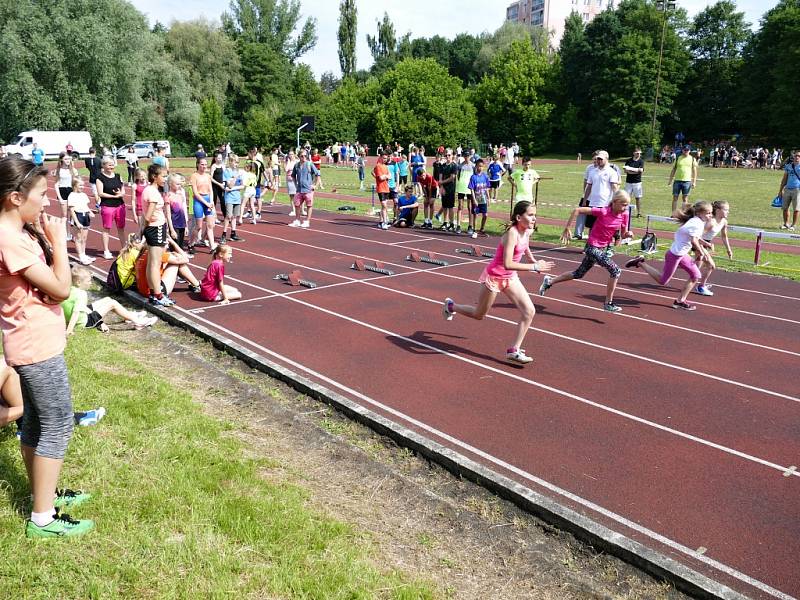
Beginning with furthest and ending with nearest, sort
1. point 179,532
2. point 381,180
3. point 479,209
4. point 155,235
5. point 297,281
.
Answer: point 381,180 → point 479,209 → point 297,281 → point 155,235 → point 179,532

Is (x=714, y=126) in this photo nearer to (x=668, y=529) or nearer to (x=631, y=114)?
(x=631, y=114)

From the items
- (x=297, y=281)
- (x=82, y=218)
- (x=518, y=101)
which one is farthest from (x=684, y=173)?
(x=518, y=101)

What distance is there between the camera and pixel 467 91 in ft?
224

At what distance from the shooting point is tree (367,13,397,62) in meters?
91.3

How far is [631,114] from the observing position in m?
61.6

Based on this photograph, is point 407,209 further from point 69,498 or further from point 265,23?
point 265,23

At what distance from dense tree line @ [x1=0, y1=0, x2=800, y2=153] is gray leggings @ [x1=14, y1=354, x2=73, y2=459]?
42.5 m

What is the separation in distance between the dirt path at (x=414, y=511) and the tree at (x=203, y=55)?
56.1 m

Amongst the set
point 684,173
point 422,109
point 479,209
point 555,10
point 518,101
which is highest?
point 555,10

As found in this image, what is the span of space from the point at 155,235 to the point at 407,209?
32.2ft

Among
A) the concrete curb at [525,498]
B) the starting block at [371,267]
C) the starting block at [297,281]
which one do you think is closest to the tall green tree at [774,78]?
the starting block at [371,267]

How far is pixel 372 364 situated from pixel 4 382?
3.82 metres

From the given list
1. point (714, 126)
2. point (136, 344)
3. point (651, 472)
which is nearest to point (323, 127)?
point (714, 126)

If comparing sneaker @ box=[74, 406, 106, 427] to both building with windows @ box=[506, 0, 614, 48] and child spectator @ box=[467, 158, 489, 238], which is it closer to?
child spectator @ box=[467, 158, 489, 238]
